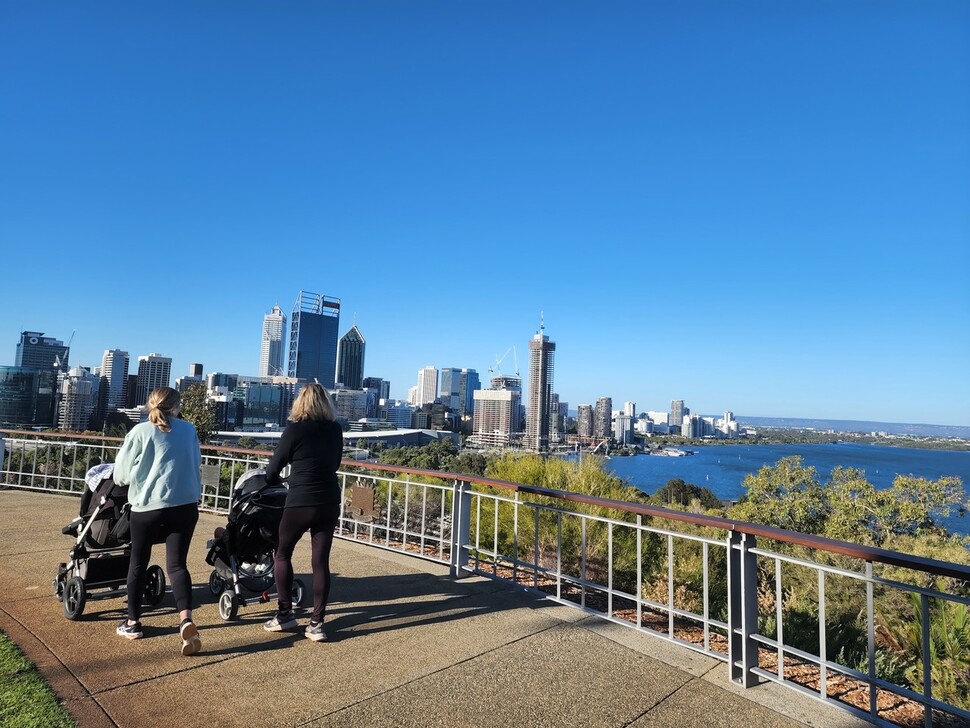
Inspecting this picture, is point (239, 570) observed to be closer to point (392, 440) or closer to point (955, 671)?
point (955, 671)

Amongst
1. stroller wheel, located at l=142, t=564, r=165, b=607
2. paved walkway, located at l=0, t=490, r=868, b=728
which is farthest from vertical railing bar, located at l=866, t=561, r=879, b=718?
stroller wheel, located at l=142, t=564, r=165, b=607

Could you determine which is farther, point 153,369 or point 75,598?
point 153,369

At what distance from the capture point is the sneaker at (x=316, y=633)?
3.62 m

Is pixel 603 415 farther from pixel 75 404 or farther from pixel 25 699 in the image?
pixel 25 699

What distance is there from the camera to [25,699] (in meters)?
2.68

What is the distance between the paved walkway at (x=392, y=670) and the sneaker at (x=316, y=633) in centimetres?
5

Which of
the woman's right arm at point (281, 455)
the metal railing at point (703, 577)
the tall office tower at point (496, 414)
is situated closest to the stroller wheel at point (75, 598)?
the woman's right arm at point (281, 455)

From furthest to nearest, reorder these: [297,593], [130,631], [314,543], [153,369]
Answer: [153,369] → [297,593] → [314,543] → [130,631]

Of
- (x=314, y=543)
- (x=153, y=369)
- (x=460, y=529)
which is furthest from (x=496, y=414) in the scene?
(x=314, y=543)

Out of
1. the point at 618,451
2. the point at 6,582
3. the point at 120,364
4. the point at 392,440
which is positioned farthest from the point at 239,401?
the point at 6,582

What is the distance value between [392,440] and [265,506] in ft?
175

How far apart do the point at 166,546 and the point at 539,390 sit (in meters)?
91.9

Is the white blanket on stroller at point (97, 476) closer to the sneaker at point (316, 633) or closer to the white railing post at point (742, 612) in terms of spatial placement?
the sneaker at point (316, 633)

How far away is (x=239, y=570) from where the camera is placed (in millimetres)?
4266
